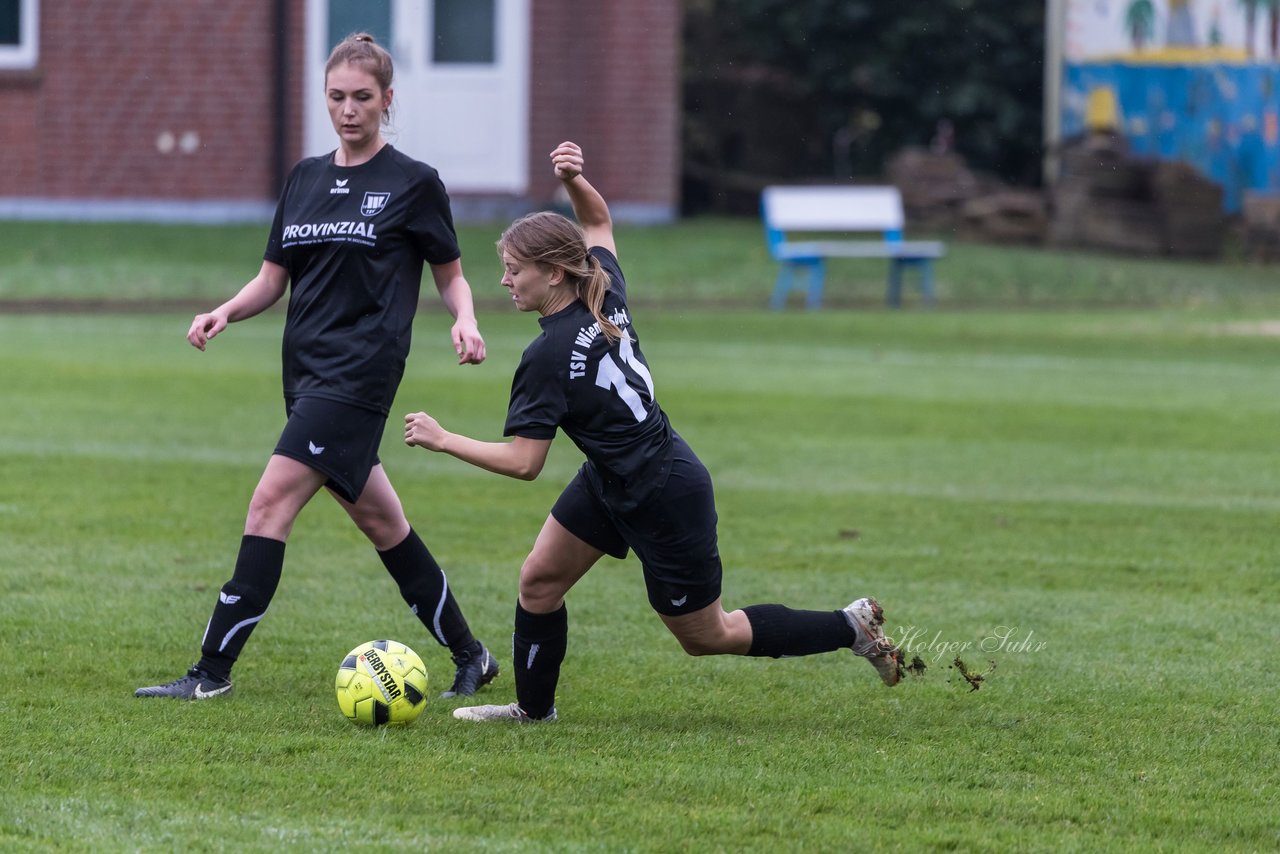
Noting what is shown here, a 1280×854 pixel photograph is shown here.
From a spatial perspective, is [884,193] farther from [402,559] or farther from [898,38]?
[402,559]

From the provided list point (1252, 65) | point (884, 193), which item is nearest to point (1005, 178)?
point (1252, 65)

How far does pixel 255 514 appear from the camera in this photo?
543 cm

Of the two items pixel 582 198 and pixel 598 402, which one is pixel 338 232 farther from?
pixel 598 402

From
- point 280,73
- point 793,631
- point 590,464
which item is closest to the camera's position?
point 590,464

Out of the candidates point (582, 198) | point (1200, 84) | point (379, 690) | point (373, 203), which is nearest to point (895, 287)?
point (1200, 84)

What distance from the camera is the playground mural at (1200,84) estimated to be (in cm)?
2667

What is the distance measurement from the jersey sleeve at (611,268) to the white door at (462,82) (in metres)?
19.5

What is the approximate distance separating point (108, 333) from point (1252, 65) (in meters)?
17.5

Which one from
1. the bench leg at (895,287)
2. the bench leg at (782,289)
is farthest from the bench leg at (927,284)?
the bench leg at (782,289)

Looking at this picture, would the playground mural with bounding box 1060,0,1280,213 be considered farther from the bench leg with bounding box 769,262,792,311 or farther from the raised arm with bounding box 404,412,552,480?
the raised arm with bounding box 404,412,552,480

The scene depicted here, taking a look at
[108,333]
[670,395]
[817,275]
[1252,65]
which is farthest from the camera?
[1252,65]

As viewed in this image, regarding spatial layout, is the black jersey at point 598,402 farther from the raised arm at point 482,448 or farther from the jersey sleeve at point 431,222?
the jersey sleeve at point 431,222

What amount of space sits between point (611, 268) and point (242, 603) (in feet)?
4.82

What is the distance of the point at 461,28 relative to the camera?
24.7 m
